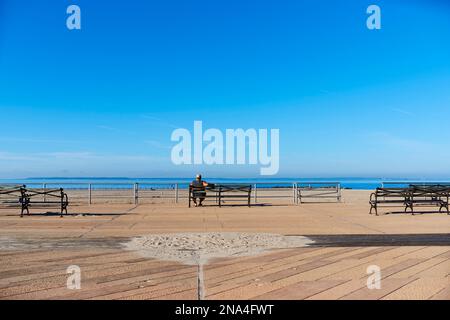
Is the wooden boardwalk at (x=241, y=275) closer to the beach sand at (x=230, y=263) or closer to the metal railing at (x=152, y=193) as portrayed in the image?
the beach sand at (x=230, y=263)

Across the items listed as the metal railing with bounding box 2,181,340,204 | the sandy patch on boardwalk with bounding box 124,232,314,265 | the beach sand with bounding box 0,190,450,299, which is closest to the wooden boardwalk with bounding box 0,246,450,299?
the beach sand with bounding box 0,190,450,299

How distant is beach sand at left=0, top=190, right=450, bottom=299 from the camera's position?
14.8ft

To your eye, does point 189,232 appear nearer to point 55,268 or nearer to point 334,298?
point 55,268

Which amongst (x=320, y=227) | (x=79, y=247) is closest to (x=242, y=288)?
(x=79, y=247)

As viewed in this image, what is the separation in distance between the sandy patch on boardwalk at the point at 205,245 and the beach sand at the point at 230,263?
0.05m

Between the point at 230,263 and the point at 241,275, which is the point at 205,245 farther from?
the point at 241,275

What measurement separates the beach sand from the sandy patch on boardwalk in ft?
0.18

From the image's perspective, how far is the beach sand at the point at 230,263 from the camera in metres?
4.50

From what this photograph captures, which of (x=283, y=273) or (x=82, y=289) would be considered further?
(x=283, y=273)

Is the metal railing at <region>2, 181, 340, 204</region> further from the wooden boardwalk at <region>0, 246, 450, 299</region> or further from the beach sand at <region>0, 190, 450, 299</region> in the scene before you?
the wooden boardwalk at <region>0, 246, 450, 299</region>

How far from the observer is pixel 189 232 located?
30.3 ft

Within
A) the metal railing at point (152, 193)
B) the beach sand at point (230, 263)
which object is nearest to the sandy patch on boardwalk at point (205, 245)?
the beach sand at point (230, 263)
